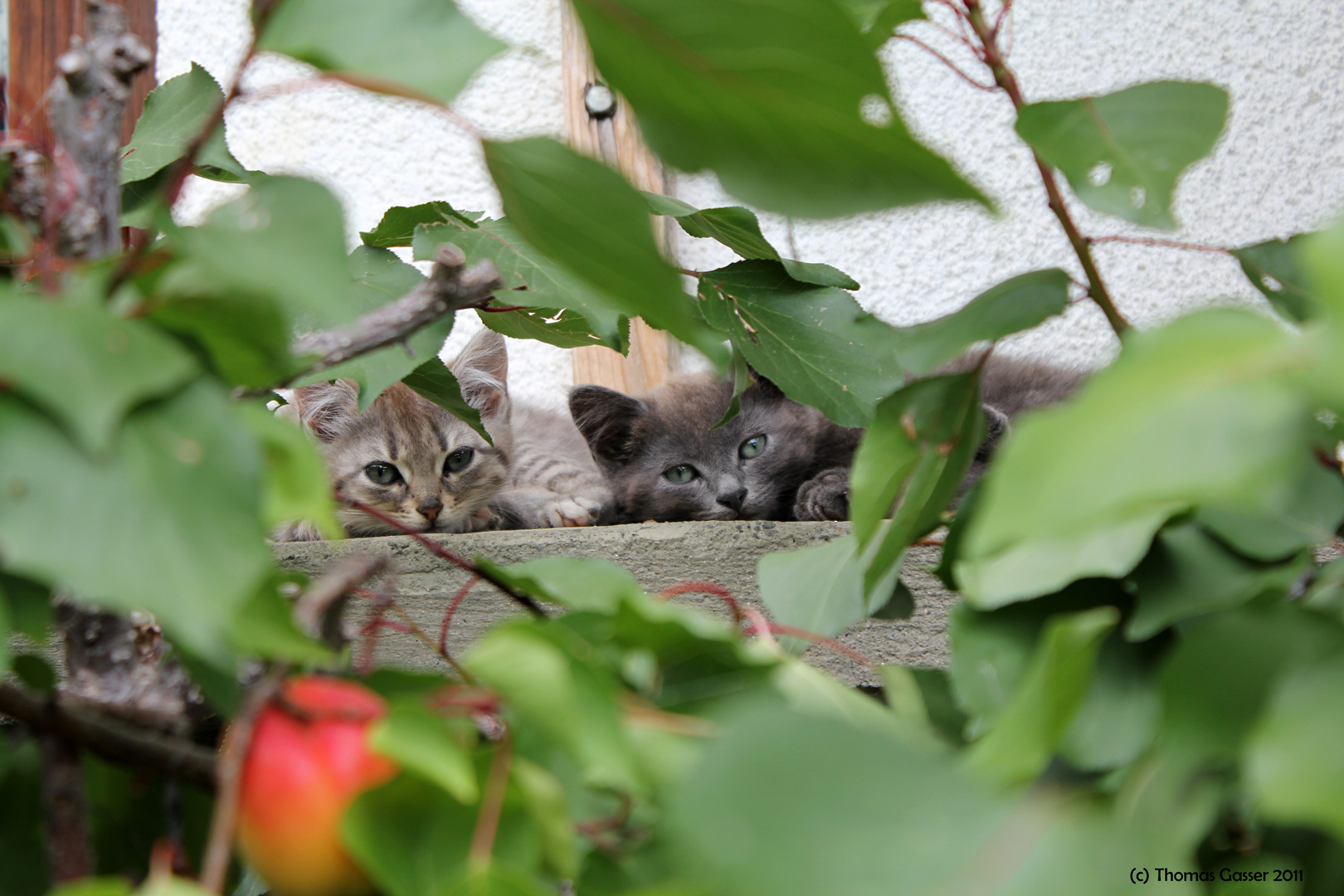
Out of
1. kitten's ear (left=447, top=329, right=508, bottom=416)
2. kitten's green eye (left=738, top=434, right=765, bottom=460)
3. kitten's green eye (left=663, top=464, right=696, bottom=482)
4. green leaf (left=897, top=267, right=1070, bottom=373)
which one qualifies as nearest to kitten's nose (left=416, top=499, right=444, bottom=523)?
kitten's ear (left=447, top=329, right=508, bottom=416)

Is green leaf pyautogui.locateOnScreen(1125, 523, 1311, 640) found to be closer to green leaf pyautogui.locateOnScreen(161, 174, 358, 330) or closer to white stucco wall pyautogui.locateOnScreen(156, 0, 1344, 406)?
green leaf pyautogui.locateOnScreen(161, 174, 358, 330)

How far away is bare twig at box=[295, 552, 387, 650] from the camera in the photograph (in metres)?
0.25

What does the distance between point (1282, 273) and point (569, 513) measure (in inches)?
46.2

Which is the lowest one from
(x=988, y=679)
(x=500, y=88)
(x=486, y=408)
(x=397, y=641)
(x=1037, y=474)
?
(x=486, y=408)

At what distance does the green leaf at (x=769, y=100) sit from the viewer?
0.24m

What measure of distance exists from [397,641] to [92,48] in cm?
76

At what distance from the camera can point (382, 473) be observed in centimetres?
164

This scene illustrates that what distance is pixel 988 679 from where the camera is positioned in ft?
1.02

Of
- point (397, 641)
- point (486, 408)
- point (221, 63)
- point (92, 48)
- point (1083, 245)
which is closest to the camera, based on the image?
point (92, 48)

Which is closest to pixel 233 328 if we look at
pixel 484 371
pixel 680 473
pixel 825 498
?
pixel 825 498

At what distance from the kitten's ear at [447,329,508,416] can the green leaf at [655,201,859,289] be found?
1.13 metres

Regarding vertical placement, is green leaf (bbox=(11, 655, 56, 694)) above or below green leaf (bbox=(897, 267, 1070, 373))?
below

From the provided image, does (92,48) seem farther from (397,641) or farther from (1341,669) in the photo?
(397,641)

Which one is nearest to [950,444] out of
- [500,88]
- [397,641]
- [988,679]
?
[988,679]
